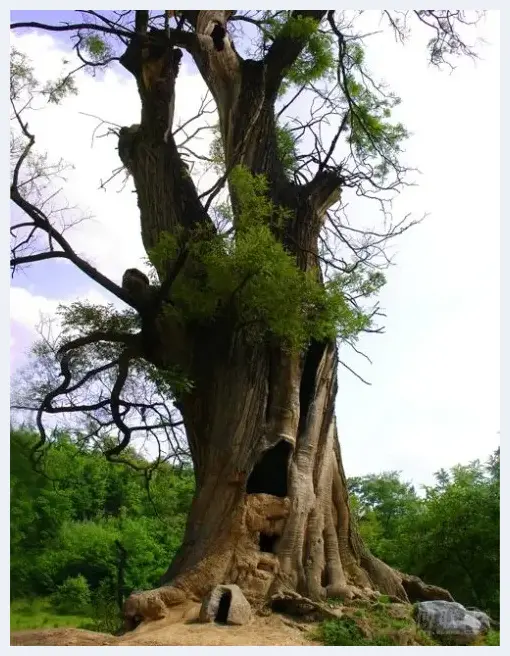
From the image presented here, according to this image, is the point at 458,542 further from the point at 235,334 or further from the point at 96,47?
the point at 96,47

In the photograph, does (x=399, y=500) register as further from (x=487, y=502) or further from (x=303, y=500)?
(x=303, y=500)

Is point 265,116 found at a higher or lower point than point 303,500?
higher

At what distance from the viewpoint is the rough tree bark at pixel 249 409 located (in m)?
6.18

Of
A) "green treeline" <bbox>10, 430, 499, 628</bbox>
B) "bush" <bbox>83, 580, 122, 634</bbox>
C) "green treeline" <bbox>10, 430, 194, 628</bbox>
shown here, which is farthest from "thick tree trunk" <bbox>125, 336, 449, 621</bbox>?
"green treeline" <bbox>10, 430, 194, 628</bbox>

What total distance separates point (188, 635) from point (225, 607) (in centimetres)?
53

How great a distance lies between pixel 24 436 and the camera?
450 cm

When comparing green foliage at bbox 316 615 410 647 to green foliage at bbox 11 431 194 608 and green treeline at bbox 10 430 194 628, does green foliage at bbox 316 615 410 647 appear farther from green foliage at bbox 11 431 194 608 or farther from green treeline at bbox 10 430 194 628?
green foliage at bbox 11 431 194 608

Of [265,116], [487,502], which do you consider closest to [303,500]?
[487,502]

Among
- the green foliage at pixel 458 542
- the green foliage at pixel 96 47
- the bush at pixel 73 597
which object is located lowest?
the bush at pixel 73 597

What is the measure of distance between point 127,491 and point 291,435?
21.9ft

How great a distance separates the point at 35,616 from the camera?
6.07 metres

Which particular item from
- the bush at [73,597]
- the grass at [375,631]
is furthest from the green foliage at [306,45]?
the bush at [73,597]

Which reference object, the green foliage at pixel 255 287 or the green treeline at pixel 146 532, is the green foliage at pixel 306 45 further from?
the green treeline at pixel 146 532

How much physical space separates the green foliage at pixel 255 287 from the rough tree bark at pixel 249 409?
0.92 ft
